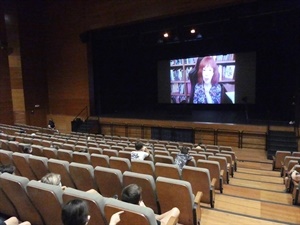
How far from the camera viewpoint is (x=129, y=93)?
15617mm

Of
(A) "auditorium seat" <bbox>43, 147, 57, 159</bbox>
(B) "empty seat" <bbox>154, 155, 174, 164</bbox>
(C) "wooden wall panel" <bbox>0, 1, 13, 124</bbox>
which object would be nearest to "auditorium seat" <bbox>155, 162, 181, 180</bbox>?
(B) "empty seat" <bbox>154, 155, 174, 164</bbox>

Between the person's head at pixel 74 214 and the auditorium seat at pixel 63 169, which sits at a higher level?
the person's head at pixel 74 214

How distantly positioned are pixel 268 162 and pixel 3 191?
23.4 feet

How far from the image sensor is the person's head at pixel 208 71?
40.8 feet

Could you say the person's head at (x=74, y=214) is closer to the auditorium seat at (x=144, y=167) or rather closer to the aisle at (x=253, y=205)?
the aisle at (x=253, y=205)

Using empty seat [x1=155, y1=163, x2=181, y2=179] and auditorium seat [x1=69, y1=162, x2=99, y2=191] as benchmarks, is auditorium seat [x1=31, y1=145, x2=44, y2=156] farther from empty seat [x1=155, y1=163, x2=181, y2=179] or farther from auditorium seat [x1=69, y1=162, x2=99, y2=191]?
empty seat [x1=155, y1=163, x2=181, y2=179]

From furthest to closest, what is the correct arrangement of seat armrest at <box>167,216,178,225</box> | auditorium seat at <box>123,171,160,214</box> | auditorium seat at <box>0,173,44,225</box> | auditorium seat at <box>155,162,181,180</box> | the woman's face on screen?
1. the woman's face on screen
2. auditorium seat at <box>155,162,181,180</box>
3. auditorium seat at <box>123,171,160,214</box>
4. auditorium seat at <box>0,173,44,225</box>
5. seat armrest at <box>167,216,178,225</box>

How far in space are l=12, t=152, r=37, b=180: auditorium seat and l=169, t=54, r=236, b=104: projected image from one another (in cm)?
1029

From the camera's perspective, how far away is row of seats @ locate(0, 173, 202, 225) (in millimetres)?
1880

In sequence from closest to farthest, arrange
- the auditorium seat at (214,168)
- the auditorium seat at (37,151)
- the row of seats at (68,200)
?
the row of seats at (68,200) < the auditorium seat at (214,168) < the auditorium seat at (37,151)

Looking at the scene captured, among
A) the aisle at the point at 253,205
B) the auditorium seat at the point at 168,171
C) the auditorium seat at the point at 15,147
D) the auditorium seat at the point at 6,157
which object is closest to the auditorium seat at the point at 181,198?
the aisle at the point at 253,205

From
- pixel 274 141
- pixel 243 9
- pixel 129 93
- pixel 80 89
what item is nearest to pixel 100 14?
pixel 80 89

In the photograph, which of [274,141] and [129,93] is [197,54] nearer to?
[129,93]

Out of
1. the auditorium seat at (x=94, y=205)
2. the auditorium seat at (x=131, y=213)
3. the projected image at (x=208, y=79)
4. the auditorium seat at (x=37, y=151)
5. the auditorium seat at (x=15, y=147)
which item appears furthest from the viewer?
the projected image at (x=208, y=79)
